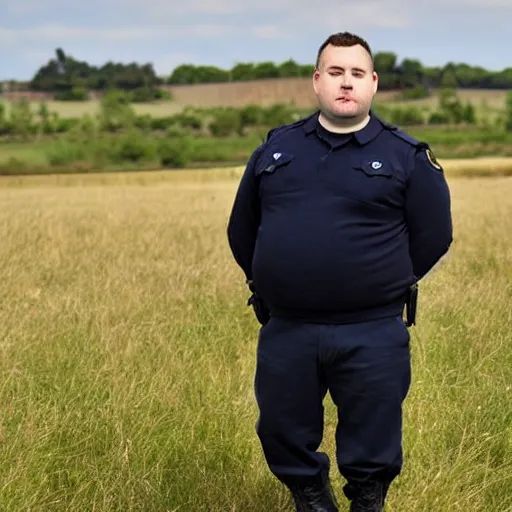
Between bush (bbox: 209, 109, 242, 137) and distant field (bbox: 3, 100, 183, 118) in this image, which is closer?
bush (bbox: 209, 109, 242, 137)

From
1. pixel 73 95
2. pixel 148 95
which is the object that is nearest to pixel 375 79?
pixel 148 95

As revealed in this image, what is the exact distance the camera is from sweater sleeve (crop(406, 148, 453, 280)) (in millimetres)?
2814

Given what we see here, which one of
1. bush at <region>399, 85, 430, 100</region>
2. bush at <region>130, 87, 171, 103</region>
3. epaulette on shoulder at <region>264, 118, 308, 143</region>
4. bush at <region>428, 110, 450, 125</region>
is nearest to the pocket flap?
epaulette on shoulder at <region>264, 118, 308, 143</region>

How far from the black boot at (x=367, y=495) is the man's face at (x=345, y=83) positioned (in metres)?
1.28

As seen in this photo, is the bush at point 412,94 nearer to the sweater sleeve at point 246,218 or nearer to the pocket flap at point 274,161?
the sweater sleeve at point 246,218

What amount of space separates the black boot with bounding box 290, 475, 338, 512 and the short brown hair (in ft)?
4.87

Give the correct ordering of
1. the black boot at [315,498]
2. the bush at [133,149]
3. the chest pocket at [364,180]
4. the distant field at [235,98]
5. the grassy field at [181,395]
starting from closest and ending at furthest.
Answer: the chest pocket at [364,180] < the black boot at [315,498] < the grassy field at [181,395] < the bush at [133,149] < the distant field at [235,98]

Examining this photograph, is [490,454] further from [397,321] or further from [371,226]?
[371,226]

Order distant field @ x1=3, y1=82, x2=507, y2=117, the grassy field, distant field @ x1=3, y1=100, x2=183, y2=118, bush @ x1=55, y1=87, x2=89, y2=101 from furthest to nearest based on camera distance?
bush @ x1=55, y1=87, x2=89, y2=101
distant field @ x1=3, y1=100, x2=183, y2=118
distant field @ x1=3, y1=82, x2=507, y2=117
the grassy field


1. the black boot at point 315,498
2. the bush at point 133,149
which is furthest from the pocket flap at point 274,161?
the bush at point 133,149

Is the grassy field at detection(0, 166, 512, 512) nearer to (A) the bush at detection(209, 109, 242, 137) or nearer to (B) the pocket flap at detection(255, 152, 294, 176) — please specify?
(B) the pocket flap at detection(255, 152, 294, 176)

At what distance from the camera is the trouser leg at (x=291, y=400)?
282 centimetres

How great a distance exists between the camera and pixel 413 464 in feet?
12.2

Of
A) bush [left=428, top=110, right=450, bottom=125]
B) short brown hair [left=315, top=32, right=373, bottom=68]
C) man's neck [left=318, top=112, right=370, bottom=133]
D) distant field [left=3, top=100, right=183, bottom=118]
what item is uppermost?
short brown hair [left=315, top=32, right=373, bottom=68]
